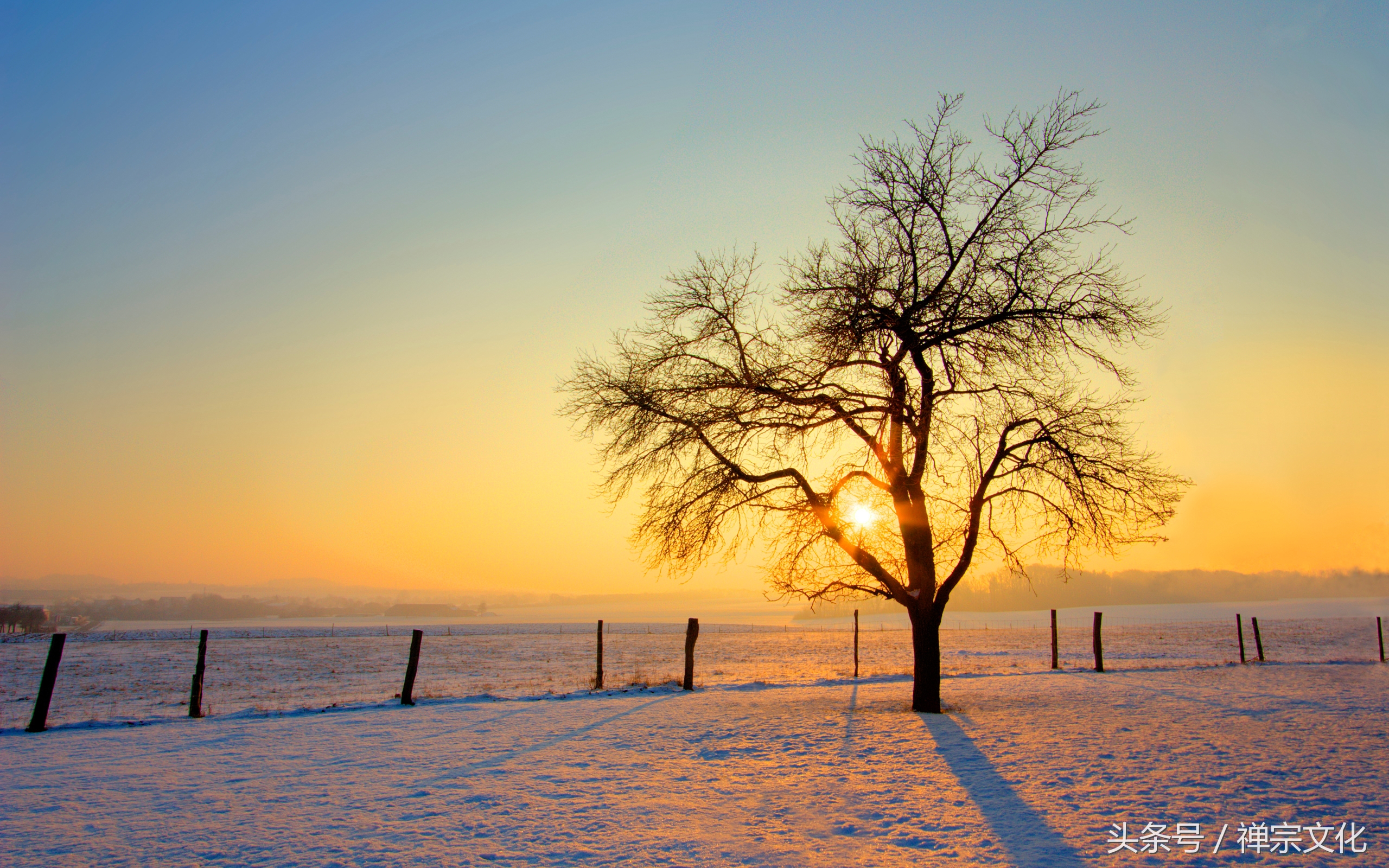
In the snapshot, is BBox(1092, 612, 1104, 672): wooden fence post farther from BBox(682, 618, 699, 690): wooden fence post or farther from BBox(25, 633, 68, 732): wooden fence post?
BBox(25, 633, 68, 732): wooden fence post

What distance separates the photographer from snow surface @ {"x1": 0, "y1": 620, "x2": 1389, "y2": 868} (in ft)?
18.3

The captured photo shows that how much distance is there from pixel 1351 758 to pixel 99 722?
18.3 meters

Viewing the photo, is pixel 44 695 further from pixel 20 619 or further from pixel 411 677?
pixel 20 619

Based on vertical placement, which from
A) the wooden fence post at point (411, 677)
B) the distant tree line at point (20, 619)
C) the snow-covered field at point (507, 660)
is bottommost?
the distant tree line at point (20, 619)

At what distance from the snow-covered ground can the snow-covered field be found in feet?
15.7

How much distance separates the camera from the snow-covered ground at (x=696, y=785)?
554 centimetres

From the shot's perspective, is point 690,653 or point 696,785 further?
point 690,653

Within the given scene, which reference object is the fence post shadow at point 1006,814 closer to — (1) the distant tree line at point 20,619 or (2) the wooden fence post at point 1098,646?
(2) the wooden fence post at point 1098,646

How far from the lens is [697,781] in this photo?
25.2 feet

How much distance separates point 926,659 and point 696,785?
6785 millimetres

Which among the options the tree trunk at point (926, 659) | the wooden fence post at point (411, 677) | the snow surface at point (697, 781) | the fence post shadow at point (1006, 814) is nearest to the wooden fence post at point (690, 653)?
the snow surface at point (697, 781)

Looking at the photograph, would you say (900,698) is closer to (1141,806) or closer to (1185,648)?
(1141,806)

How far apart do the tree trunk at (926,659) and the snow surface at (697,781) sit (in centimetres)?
52

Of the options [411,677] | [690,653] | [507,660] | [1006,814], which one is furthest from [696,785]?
[507,660]
